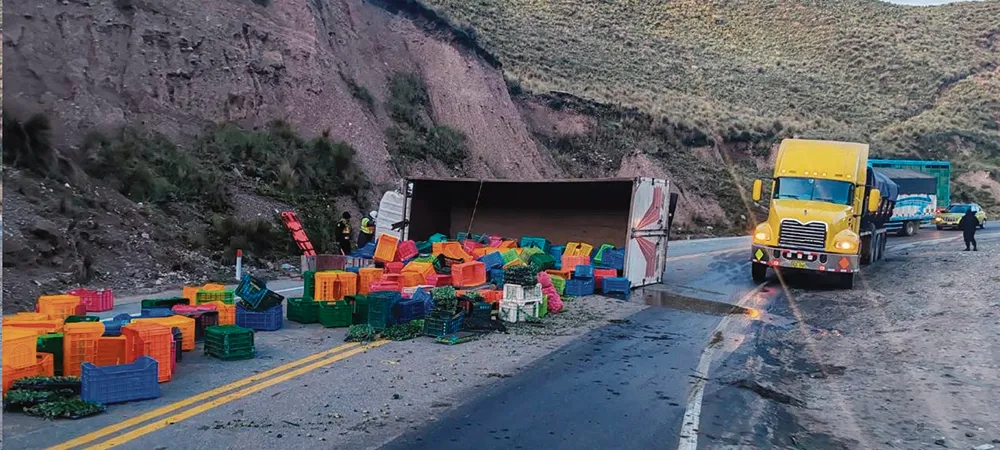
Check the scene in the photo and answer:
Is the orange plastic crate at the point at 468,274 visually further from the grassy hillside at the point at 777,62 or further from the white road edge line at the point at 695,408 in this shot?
the grassy hillside at the point at 777,62

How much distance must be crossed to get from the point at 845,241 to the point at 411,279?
10.1 m

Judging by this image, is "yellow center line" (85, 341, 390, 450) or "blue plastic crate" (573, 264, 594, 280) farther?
"blue plastic crate" (573, 264, 594, 280)

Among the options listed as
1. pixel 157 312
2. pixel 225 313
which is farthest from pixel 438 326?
pixel 157 312

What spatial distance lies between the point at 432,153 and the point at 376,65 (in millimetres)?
5659

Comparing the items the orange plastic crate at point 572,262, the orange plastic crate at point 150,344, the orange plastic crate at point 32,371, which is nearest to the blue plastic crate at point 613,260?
the orange plastic crate at point 572,262

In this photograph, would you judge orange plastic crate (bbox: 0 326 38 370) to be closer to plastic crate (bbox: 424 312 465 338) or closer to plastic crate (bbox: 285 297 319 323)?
plastic crate (bbox: 285 297 319 323)

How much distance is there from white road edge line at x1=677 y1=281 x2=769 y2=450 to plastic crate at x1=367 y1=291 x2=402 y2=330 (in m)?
4.27

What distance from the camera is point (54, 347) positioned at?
7680mm

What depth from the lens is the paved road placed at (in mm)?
6395

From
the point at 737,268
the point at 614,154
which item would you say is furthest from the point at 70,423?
the point at 614,154

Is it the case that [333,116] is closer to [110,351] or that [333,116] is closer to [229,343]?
[229,343]

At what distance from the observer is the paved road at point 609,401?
6.39m

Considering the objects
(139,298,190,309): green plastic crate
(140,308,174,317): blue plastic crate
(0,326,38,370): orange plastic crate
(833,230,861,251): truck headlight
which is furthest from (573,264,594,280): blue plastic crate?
(0,326,38,370): orange plastic crate

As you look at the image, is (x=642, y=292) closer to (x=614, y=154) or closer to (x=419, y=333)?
(x=419, y=333)
